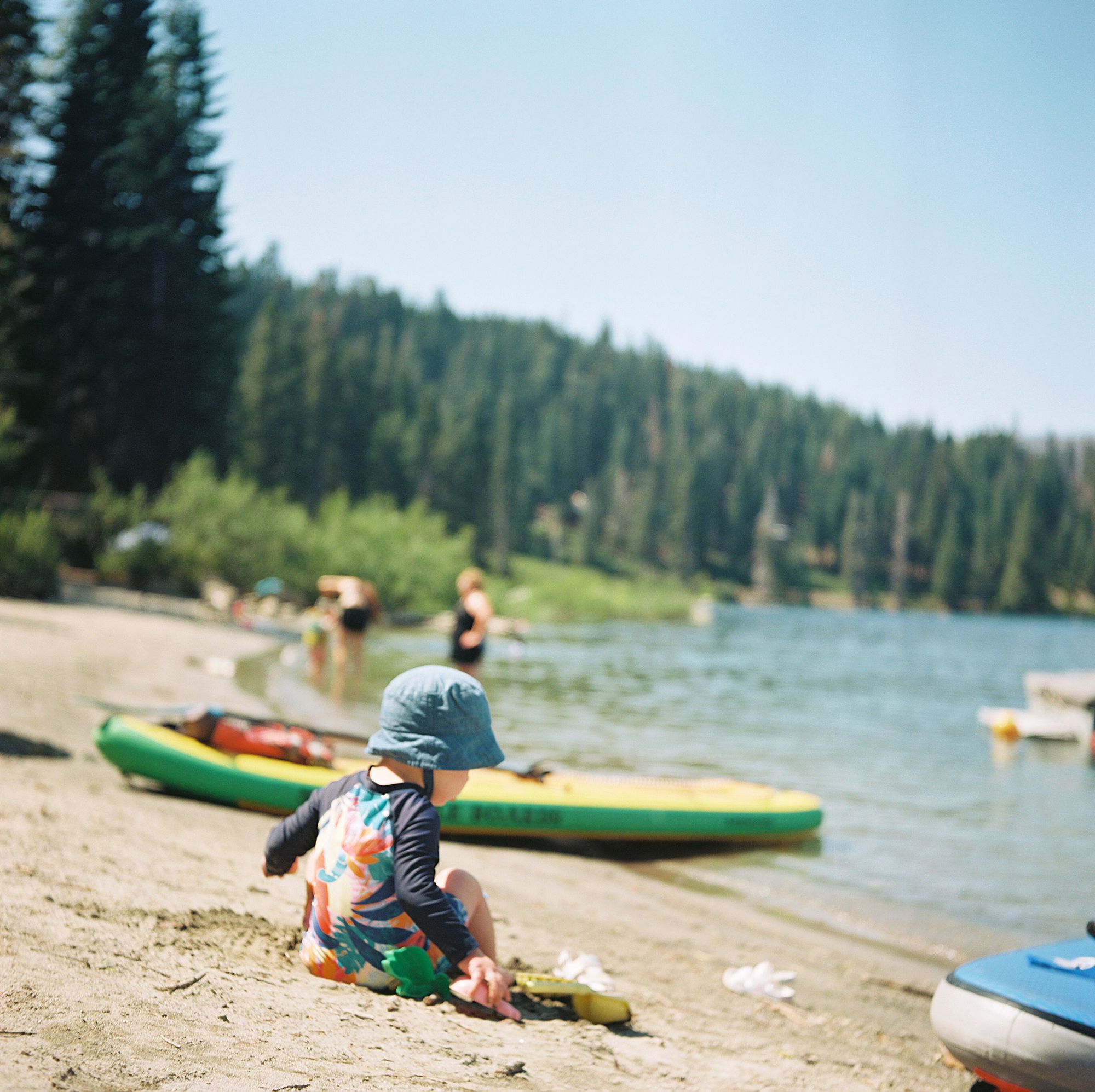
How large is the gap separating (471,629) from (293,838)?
6.69m

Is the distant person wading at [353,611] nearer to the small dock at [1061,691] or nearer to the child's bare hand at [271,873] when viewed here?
the child's bare hand at [271,873]

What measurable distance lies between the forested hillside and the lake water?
13499 mm

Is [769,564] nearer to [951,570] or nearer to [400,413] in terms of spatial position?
[951,570]

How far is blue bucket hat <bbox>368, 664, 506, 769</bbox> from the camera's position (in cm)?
311

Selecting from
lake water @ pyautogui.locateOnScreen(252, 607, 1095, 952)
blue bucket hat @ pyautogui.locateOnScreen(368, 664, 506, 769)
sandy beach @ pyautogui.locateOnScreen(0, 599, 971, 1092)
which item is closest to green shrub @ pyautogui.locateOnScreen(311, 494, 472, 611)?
lake water @ pyautogui.locateOnScreen(252, 607, 1095, 952)

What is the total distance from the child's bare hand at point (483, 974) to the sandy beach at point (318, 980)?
0.16 metres

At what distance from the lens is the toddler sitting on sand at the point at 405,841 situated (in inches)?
120

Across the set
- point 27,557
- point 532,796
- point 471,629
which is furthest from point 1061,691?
point 27,557

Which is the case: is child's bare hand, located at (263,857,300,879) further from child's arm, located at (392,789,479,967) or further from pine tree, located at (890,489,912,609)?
pine tree, located at (890,489,912,609)

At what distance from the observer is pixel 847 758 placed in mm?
13938

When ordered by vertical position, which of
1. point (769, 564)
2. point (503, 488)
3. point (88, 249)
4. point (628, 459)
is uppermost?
point (628, 459)

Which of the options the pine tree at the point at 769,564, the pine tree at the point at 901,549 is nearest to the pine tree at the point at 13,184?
the pine tree at the point at 769,564

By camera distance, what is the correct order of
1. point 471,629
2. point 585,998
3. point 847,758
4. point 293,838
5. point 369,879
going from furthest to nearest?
point 847,758, point 471,629, point 585,998, point 293,838, point 369,879

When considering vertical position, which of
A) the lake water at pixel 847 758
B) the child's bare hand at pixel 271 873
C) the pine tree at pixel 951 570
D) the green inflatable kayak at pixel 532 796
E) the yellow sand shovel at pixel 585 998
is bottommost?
the lake water at pixel 847 758
